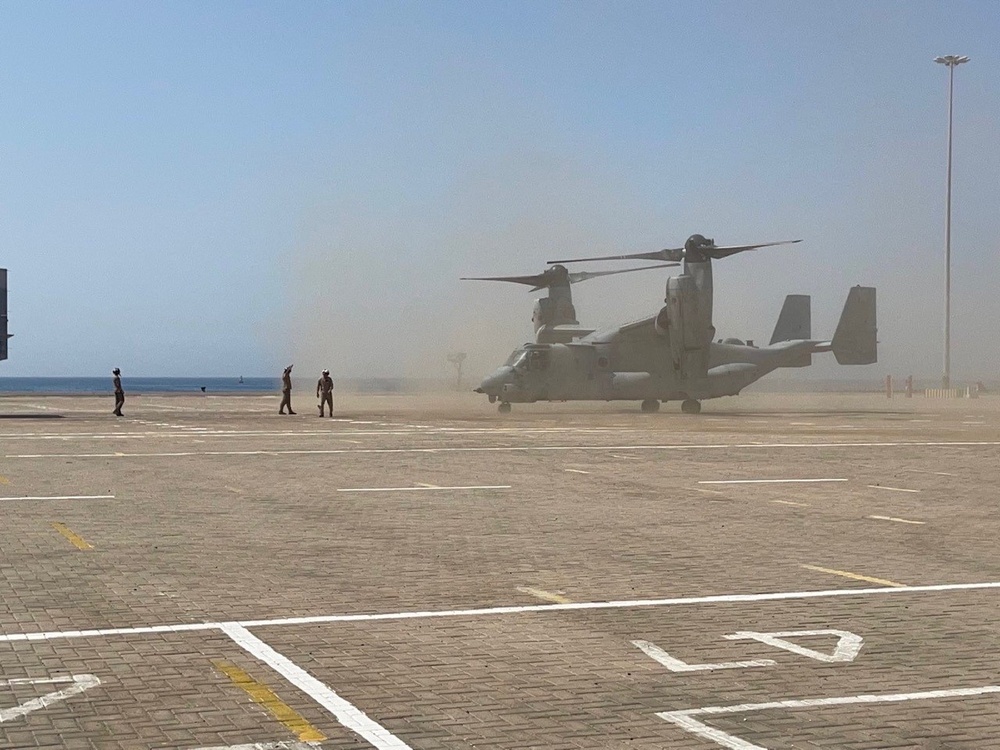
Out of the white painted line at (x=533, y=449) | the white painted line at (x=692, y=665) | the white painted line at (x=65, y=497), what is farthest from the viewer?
the white painted line at (x=533, y=449)

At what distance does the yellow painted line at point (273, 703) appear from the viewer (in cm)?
634

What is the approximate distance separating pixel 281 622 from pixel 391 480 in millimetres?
11267

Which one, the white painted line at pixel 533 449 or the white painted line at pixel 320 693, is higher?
the white painted line at pixel 533 449

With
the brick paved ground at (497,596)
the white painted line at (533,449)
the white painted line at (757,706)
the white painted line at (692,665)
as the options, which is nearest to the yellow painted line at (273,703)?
the brick paved ground at (497,596)

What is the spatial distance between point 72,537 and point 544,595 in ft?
19.1

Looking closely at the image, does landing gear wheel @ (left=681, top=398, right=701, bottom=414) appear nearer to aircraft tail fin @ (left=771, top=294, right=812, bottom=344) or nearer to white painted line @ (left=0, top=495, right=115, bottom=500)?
aircraft tail fin @ (left=771, top=294, right=812, bottom=344)

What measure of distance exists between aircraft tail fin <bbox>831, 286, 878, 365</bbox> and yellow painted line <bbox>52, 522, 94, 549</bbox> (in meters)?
44.5

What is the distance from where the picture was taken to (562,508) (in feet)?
54.9

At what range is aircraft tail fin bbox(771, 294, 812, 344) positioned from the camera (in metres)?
59.4

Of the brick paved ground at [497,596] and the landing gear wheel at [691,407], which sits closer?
the brick paved ground at [497,596]

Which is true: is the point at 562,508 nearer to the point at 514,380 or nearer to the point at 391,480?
the point at 391,480

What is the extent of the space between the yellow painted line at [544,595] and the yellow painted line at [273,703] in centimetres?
311

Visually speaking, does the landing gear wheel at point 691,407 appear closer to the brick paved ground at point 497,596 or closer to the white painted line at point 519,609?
the brick paved ground at point 497,596

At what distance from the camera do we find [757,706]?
6.96 m
